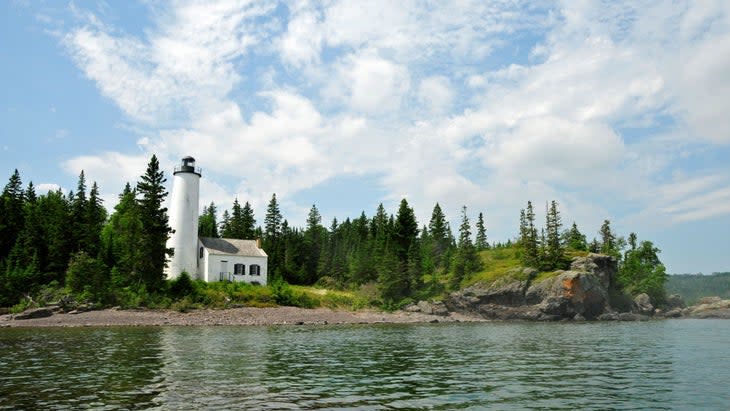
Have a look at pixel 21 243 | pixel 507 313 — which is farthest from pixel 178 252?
pixel 507 313

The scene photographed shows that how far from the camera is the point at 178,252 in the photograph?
2874 inches

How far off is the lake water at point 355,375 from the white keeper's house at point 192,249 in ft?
120

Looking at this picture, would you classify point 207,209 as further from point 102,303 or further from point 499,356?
point 499,356

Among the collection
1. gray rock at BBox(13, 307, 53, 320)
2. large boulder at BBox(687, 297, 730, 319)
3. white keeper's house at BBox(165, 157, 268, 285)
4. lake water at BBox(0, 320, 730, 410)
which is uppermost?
white keeper's house at BBox(165, 157, 268, 285)

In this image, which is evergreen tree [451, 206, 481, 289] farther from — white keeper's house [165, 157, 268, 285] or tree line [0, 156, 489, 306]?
white keeper's house [165, 157, 268, 285]

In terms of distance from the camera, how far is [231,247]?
81625mm

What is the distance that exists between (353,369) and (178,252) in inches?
2168

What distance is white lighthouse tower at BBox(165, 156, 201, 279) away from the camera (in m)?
73.1

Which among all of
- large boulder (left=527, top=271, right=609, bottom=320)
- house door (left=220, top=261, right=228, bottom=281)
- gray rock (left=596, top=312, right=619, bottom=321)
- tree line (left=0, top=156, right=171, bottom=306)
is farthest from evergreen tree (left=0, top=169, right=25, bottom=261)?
gray rock (left=596, top=312, right=619, bottom=321)

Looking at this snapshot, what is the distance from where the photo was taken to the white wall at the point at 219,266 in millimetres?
76312

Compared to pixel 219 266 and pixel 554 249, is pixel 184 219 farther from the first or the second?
pixel 554 249

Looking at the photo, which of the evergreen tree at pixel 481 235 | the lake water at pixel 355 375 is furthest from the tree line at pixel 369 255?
the lake water at pixel 355 375

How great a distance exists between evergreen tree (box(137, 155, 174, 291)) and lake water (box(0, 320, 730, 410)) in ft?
99.3

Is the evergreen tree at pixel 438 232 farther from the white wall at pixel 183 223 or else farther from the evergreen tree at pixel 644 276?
the white wall at pixel 183 223
